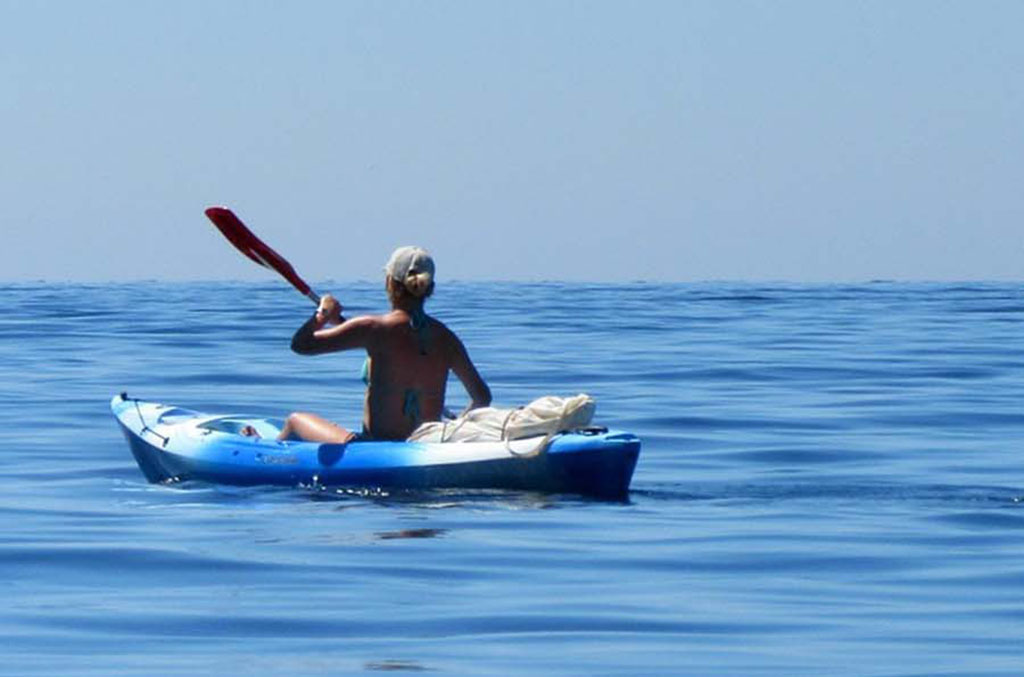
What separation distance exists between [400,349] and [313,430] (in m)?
0.85

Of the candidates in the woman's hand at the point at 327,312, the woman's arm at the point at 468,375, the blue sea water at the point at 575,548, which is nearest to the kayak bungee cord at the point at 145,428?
the blue sea water at the point at 575,548

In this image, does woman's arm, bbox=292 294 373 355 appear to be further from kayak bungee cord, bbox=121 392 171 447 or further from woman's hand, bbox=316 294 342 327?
kayak bungee cord, bbox=121 392 171 447

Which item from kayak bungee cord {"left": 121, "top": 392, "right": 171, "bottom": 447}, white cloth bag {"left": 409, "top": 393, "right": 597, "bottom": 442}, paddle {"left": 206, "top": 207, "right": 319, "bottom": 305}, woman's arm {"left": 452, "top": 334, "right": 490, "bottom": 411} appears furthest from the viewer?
paddle {"left": 206, "top": 207, "right": 319, "bottom": 305}

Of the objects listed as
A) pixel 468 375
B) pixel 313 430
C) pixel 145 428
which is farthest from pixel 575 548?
pixel 145 428

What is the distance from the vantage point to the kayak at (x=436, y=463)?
12094 millimetres

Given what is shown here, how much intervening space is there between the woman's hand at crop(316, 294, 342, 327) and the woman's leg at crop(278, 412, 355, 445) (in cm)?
57

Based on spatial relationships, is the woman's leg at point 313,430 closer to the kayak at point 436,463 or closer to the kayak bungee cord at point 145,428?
the kayak at point 436,463

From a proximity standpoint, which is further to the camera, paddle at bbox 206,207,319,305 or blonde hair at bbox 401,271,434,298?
paddle at bbox 206,207,319,305

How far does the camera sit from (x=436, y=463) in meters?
12.3

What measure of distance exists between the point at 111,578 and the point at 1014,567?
3472 mm

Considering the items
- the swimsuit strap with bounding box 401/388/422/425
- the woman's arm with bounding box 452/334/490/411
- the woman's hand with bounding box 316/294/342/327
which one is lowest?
the swimsuit strap with bounding box 401/388/422/425

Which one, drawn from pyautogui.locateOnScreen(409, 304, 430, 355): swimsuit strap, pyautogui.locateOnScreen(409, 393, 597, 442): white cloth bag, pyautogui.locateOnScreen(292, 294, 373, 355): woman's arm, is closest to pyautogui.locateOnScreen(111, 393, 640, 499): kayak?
pyautogui.locateOnScreen(409, 393, 597, 442): white cloth bag

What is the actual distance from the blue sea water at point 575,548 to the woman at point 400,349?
481mm

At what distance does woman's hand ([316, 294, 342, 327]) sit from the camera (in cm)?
A: 1229
